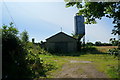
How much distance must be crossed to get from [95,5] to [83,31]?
71.0ft

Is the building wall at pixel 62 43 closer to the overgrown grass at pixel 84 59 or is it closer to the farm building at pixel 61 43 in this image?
the farm building at pixel 61 43

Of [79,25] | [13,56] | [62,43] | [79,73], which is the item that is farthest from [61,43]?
[13,56]

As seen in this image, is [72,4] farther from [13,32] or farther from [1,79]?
[1,79]

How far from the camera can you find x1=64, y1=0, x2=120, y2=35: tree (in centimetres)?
519

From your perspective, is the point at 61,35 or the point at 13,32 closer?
the point at 13,32

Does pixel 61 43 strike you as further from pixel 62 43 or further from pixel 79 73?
pixel 79 73

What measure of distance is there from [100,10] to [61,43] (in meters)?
16.7

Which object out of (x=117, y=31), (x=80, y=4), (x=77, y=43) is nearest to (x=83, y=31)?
(x=77, y=43)

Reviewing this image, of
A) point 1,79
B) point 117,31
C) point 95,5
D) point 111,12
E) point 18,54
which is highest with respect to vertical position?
point 95,5

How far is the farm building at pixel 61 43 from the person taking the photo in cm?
2247

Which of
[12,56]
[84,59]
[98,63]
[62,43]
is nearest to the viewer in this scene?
[12,56]

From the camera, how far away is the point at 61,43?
22734 millimetres

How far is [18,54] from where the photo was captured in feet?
19.7

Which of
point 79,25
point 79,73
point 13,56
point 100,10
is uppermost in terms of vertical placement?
point 79,25
